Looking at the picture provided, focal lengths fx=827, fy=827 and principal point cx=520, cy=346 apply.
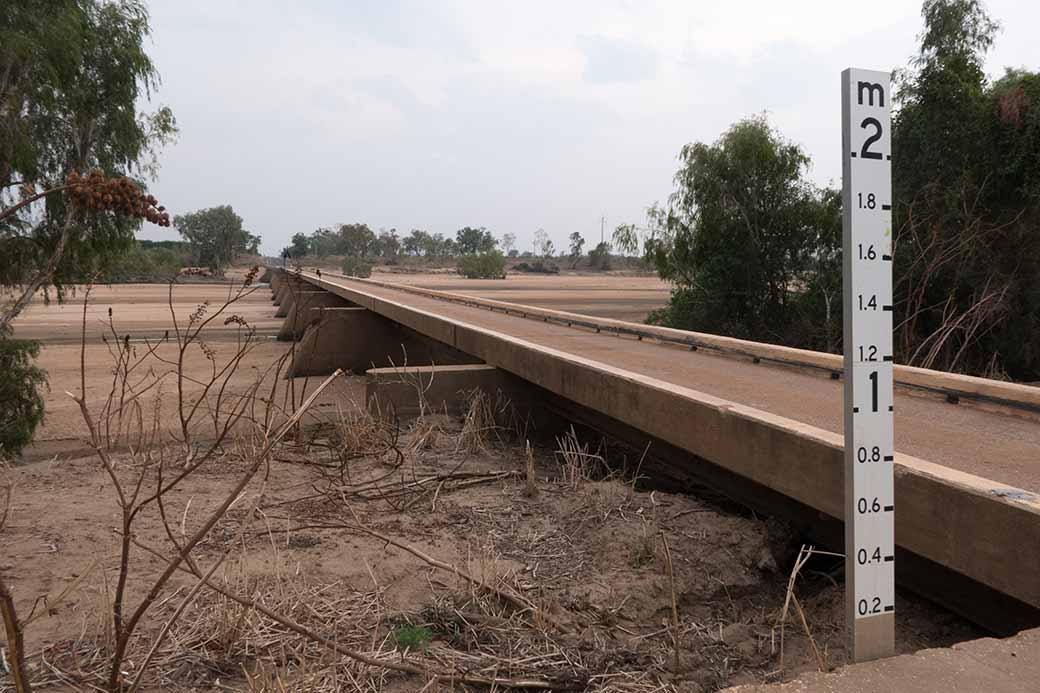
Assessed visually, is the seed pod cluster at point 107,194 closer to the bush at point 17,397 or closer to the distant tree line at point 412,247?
the bush at point 17,397

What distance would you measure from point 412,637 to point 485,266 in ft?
263

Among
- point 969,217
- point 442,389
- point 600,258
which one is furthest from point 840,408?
point 600,258

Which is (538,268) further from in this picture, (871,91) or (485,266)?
(871,91)

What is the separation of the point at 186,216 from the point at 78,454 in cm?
10168

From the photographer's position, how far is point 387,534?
17.5ft

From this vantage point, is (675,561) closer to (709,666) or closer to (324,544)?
(709,666)

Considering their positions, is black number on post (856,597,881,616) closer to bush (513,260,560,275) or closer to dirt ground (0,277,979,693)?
dirt ground (0,277,979,693)

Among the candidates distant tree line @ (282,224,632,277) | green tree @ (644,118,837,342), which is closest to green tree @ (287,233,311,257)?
distant tree line @ (282,224,632,277)

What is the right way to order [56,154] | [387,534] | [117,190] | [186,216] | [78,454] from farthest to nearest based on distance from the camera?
[186,216]
[56,154]
[78,454]
[387,534]
[117,190]

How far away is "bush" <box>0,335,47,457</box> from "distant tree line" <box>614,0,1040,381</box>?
44.0ft

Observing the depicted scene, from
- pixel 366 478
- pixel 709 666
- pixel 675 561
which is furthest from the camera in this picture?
pixel 366 478

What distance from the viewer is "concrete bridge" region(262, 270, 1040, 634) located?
2.97 meters

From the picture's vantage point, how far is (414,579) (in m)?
4.62

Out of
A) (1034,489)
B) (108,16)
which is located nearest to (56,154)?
(108,16)
